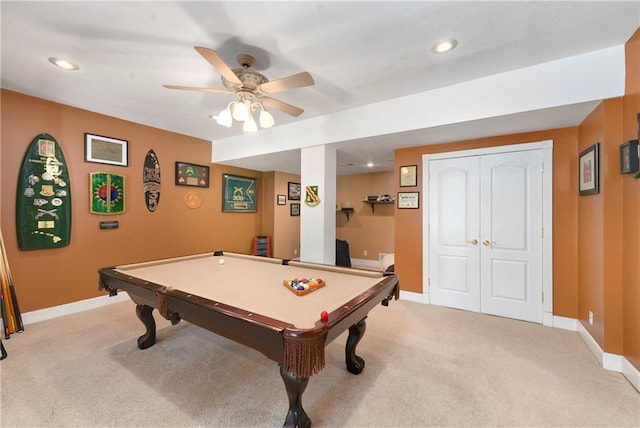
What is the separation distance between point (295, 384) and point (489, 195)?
3064mm

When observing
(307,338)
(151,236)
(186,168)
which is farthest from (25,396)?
(186,168)

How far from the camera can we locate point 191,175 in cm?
439

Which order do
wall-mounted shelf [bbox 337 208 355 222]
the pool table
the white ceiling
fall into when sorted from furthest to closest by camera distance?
wall-mounted shelf [bbox 337 208 355 222]
the white ceiling
the pool table

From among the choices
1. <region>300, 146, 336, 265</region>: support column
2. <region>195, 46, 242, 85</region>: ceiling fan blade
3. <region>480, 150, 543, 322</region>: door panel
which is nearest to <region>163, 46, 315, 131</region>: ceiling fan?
<region>195, 46, 242, 85</region>: ceiling fan blade

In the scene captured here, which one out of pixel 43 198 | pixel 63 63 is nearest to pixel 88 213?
pixel 43 198

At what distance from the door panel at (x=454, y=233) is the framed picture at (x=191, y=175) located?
3730 mm

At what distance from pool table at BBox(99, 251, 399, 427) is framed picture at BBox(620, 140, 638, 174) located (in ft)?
5.94

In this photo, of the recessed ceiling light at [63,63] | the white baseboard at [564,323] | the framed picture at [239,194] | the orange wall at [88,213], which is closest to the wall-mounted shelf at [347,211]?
the framed picture at [239,194]

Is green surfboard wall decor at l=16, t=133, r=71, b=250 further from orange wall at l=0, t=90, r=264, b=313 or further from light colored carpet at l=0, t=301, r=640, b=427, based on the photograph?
light colored carpet at l=0, t=301, r=640, b=427

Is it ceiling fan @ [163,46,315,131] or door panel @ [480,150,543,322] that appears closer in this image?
ceiling fan @ [163,46,315,131]

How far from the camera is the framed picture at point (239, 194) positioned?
16.3 feet

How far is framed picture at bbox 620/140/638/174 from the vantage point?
1.77 metres

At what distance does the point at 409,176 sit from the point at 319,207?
1377mm

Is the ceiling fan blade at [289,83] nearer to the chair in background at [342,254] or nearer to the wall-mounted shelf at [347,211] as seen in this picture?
the chair in background at [342,254]
